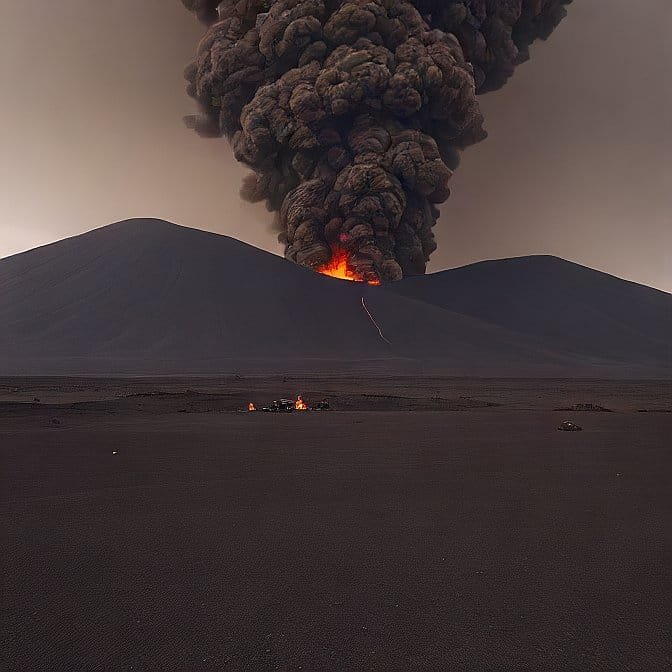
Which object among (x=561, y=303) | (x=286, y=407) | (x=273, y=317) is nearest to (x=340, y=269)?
(x=273, y=317)

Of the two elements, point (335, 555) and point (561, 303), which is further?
point (561, 303)

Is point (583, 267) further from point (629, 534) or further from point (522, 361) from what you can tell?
point (629, 534)

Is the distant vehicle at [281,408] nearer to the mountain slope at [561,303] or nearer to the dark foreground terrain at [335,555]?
the dark foreground terrain at [335,555]

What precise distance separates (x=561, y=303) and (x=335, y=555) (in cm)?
5761

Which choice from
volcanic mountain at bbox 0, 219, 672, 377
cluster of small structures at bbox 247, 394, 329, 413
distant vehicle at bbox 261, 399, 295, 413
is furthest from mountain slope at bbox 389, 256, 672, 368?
distant vehicle at bbox 261, 399, 295, 413

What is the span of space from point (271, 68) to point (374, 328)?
23.6 meters

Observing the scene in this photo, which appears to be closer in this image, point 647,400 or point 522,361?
point 647,400

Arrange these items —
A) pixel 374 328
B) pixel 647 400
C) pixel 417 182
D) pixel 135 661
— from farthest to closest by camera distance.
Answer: pixel 417 182 < pixel 374 328 < pixel 647 400 < pixel 135 661

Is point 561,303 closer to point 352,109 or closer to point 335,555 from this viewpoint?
point 352,109

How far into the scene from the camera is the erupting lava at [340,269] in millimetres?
51781

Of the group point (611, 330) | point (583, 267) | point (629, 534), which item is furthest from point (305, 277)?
point (629, 534)

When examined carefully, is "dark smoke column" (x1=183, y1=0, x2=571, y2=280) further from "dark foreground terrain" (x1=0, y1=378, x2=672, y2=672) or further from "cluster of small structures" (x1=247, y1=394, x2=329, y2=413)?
"dark foreground terrain" (x1=0, y1=378, x2=672, y2=672)

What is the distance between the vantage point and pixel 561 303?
189ft

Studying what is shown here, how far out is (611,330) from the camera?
52.2m
